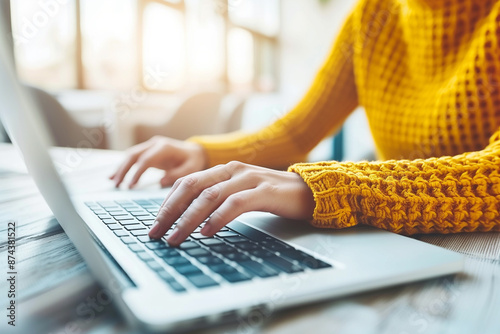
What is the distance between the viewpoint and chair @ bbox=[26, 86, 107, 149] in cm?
173

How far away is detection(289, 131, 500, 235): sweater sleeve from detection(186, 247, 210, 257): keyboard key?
119 millimetres

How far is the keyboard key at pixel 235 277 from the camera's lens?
254 millimetres

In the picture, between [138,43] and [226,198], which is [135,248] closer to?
[226,198]

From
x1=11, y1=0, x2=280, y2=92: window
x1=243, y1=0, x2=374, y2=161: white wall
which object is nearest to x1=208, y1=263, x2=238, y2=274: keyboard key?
x1=11, y1=0, x2=280, y2=92: window

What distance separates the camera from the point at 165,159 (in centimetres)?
77

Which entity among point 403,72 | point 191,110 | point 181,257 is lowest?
point 191,110

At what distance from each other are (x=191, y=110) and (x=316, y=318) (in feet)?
8.08

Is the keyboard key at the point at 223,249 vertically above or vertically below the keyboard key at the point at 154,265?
below

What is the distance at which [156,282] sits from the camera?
25cm

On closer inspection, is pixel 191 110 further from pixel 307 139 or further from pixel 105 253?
pixel 105 253

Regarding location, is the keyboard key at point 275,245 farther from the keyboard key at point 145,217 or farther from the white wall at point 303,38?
the white wall at point 303,38

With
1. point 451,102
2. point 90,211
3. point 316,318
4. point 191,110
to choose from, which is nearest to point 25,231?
point 90,211

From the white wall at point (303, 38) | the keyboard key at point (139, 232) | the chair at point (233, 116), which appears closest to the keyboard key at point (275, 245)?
the keyboard key at point (139, 232)

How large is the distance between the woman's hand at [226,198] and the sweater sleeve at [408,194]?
0.06ft
